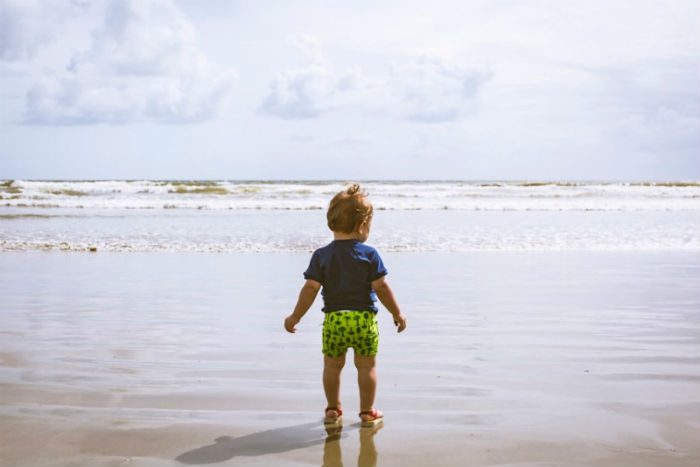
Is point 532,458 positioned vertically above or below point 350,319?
below

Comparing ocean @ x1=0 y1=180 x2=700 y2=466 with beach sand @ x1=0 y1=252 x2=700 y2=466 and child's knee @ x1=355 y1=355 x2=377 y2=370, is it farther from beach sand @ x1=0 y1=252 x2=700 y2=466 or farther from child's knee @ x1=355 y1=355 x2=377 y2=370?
child's knee @ x1=355 y1=355 x2=377 y2=370

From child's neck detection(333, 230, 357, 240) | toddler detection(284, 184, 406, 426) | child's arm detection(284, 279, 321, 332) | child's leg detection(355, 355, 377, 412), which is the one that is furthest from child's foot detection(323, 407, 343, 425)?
child's neck detection(333, 230, 357, 240)

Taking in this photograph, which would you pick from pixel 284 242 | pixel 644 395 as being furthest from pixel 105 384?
pixel 284 242

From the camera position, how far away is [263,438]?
Result: 338 cm

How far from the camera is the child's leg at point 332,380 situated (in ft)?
12.2

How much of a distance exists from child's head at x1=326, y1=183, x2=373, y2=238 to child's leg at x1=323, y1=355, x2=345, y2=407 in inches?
28.8

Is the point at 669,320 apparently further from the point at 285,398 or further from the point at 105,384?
the point at 105,384

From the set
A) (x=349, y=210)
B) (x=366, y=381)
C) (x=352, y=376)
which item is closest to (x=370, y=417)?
(x=366, y=381)

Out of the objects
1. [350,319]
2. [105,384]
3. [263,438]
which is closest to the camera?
[263,438]

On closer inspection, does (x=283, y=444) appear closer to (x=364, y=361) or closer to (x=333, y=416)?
(x=333, y=416)

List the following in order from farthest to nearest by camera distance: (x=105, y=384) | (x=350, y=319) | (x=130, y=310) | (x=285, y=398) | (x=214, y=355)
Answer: (x=130, y=310) → (x=214, y=355) → (x=105, y=384) → (x=285, y=398) → (x=350, y=319)

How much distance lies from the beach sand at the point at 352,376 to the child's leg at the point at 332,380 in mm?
137

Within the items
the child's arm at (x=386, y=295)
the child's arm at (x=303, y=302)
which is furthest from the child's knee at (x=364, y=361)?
the child's arm at (x=303, y=302)

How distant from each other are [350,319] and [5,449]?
1799 mm
